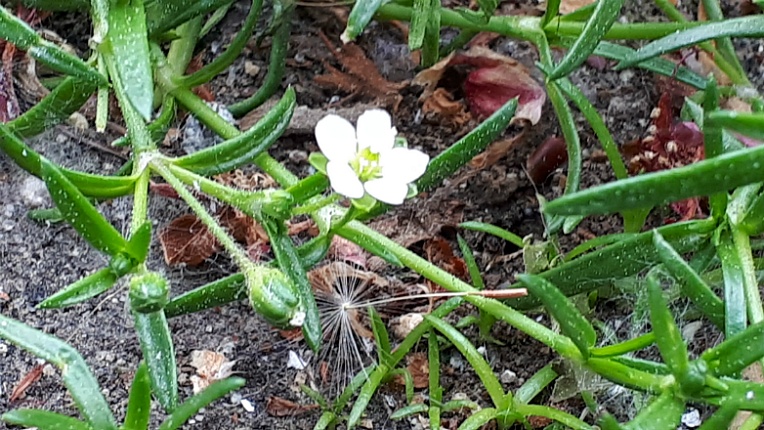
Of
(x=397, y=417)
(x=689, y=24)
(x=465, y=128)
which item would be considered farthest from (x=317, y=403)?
(x=689, y=24)

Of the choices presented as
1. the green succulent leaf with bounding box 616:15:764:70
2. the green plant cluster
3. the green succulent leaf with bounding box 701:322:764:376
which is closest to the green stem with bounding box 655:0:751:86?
the green plant cluster

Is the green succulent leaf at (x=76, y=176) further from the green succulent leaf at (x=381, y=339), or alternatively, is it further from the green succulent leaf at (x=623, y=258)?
the green succulent leaf at (x=623, y=258)

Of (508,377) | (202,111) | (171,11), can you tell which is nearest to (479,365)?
(508,377)

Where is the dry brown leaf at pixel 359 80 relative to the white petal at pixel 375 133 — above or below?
below

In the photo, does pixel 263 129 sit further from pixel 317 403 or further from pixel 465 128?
pixel 465 128

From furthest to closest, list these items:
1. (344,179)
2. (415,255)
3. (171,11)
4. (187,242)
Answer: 1. (187,242)
2. (171,11)
3. (415,255)
4. (344,179)

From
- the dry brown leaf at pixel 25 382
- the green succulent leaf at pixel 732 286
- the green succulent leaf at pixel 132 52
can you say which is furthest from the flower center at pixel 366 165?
the dry brown leaf at pixel 25 382

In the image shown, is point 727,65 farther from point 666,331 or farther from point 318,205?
point 318,205

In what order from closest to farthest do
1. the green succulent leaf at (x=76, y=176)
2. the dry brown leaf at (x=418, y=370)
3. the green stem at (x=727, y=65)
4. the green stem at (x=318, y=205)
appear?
the green stem at (x=318, y=205)
the green succulent leaf at (x=76, y=176)
the dry brown leaf at (x=418, y=370)
the green stem at (x=727, y=65)
